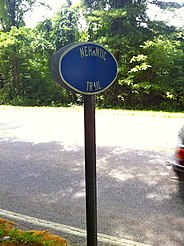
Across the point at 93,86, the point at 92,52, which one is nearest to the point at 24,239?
the point at 93,86

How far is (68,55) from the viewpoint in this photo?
2.26 m

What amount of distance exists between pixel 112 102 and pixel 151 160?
44.4 ft

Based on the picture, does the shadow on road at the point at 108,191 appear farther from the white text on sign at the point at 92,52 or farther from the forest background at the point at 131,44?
the forest background at the point at 131,44

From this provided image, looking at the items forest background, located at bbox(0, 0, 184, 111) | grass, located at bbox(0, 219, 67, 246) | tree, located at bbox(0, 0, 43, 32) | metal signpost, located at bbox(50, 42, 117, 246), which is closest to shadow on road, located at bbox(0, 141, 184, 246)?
grass, located at bbox(0, 219, 67, 246)

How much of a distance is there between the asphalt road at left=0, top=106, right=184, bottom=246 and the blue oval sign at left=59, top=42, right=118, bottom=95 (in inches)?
77.2

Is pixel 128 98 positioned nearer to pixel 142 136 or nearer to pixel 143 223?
pixel 142 136

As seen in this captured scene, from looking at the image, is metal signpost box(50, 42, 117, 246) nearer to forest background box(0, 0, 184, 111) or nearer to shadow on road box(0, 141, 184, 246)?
shadow on road box(0, 141, 184, 246)

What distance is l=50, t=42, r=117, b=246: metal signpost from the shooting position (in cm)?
226

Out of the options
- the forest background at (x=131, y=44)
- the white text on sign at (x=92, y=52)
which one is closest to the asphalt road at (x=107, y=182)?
the white text on sign at (x=92, y=52)

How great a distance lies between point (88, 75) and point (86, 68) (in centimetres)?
5

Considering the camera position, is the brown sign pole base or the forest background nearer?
the brown sign pole base

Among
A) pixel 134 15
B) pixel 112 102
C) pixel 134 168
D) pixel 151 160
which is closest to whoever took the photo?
pixel 134 168

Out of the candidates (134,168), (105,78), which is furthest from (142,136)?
(105,78)

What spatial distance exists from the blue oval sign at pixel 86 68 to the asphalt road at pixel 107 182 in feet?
6.43
